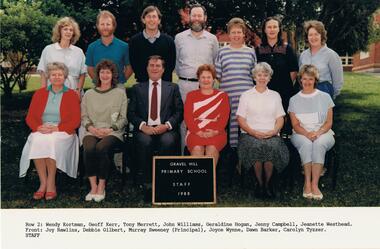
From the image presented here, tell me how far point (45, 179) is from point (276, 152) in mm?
2407

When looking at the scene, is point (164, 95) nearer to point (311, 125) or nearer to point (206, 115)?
point (206, 115)

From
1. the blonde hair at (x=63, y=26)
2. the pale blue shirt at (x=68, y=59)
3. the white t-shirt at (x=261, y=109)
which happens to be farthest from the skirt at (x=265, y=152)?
the blonde hair at (x=63, y=26)

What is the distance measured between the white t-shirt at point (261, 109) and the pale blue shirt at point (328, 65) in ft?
2.22

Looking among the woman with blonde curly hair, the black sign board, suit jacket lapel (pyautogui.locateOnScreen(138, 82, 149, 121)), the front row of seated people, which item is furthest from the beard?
the black sign board

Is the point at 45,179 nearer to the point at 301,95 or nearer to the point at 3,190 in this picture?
the point at 3,190

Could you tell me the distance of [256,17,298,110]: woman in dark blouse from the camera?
546 cm

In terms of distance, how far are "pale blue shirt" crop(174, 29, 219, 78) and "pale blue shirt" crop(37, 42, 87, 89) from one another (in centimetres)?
116

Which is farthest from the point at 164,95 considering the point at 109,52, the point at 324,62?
the point at 324,62

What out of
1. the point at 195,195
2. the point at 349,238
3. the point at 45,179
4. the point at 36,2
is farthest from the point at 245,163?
the point at 36,2

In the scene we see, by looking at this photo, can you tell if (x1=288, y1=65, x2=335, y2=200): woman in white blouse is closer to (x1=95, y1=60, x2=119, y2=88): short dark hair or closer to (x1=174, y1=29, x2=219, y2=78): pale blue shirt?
(x1=174, y1=29, x2=219, y2=78): pale blue shirt

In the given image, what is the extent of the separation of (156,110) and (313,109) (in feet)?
5.47

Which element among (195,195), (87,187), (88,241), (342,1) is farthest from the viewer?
(342,1)

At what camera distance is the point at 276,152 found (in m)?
4.93

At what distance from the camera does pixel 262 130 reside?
5.09 meters
